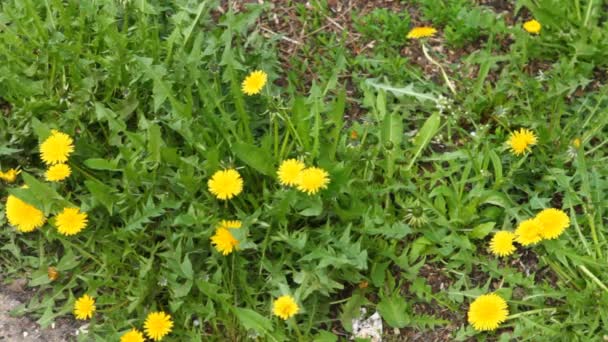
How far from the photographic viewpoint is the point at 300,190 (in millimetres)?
2971

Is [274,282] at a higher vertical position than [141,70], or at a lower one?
lower

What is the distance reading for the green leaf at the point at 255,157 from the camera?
9.71 ft

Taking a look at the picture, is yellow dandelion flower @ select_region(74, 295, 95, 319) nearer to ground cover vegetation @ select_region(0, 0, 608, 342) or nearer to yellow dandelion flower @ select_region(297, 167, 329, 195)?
ground cover vegetation @ select_region(0, 0, 608, 342)

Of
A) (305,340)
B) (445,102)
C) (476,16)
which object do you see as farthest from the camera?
(476,16)

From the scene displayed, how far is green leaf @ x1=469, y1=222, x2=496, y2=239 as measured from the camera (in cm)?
307

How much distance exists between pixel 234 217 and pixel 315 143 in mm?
460

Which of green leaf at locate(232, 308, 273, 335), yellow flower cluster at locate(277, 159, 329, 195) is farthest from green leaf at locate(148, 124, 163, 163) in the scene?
green leaf at locate(232, 308, 273, 335)

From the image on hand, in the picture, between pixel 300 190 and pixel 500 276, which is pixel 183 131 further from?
pixel 500 276

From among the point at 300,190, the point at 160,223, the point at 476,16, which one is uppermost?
the point at 476,16

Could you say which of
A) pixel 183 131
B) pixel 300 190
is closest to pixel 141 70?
pixel 183 131

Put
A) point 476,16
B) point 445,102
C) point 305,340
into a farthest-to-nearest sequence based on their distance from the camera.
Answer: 1. point 476,16
2. point 445,102
3. point 305,340

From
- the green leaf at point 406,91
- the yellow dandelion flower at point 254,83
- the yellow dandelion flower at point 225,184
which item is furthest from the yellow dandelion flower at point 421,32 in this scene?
the yellow dandelion flower at point 225,184

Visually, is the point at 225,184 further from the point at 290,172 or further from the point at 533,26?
the point at 533,26

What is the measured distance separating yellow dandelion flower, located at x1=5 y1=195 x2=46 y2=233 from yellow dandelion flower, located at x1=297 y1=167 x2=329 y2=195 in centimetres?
110
